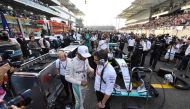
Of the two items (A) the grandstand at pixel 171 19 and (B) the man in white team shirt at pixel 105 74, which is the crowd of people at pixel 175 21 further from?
(B) the man in white team shirt at pixel 105 74

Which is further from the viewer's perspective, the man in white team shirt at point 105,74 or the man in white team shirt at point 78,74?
the man in white team shirt at point 78,74

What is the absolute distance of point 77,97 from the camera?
146 inches

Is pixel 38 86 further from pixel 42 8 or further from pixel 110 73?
pixel 42 8

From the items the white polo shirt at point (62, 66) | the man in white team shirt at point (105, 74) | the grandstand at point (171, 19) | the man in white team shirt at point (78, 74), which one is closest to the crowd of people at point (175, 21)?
the grandstand at point (171, 19)

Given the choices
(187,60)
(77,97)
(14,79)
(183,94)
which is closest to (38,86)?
(14,79)

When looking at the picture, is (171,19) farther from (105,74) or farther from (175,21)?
(105,74)

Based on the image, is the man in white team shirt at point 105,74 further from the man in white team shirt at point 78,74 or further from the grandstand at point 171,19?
the grandstand at point 171,19

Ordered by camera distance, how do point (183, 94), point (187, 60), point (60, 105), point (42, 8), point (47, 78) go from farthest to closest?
1. point (42, 8)
2. point (187, 60)
3. point (183, 94)
4. point (60, 105)
5. point (47, 78)

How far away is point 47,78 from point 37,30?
10.8m

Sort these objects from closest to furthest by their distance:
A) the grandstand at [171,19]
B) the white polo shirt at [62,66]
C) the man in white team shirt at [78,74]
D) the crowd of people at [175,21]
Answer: the man in white team shirt at [78,74], the white polo shirt at [62,66], the grandstand at [171,19], the crowd of people at [175,21]

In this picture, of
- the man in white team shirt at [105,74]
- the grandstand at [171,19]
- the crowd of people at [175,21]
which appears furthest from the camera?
the crowd of people at [175,21]

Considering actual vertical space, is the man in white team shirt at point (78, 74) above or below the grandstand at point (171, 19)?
below

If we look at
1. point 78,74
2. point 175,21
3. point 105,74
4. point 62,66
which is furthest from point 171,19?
point 105,74

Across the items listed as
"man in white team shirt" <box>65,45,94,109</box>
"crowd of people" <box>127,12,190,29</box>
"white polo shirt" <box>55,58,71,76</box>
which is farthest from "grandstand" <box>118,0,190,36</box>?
"man in white team shirt" <box>65,45,94,109</box>
